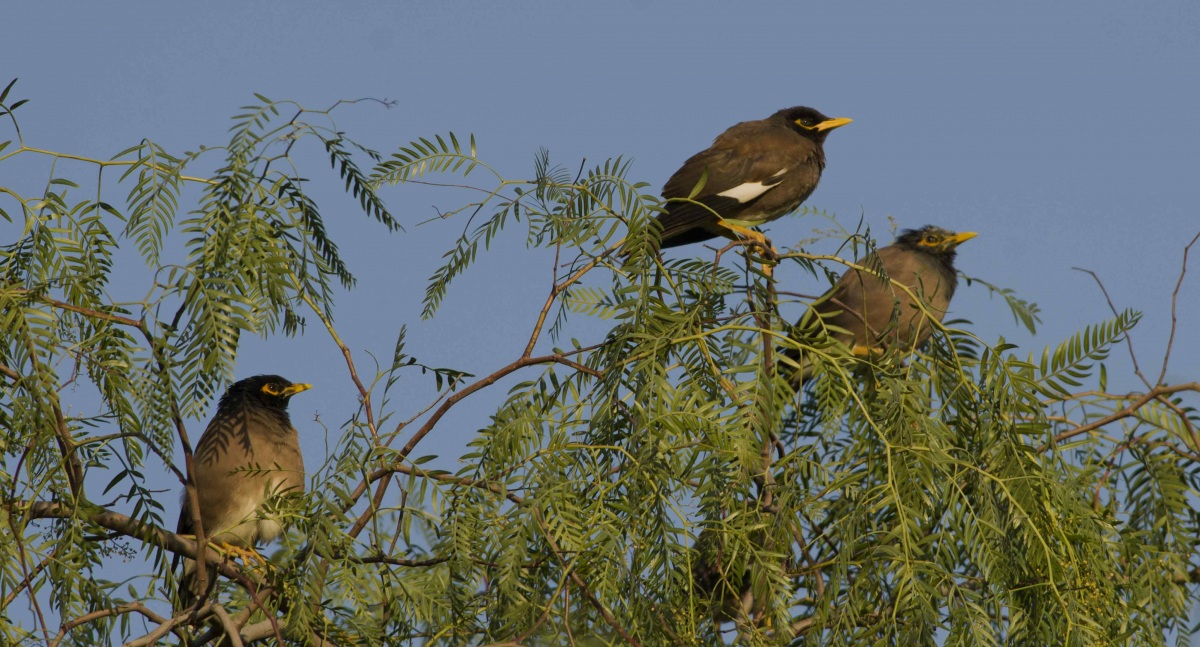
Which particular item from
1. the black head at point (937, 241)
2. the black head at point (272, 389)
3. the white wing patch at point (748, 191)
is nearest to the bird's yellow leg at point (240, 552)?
the black head at point (272, 389)

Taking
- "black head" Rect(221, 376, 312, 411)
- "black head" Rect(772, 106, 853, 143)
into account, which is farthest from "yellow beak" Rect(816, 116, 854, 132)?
"black head" Rect(221, 376, 312, 411)

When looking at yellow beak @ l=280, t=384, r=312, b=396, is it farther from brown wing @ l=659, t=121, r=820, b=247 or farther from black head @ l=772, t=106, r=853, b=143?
black head @ l=772, t=106, r=853, b=143

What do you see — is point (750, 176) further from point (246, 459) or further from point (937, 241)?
point (246, 459)

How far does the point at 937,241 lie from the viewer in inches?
291

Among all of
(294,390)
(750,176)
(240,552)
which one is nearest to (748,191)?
(750,176)

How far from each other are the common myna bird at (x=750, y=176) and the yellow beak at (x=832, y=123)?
0.83 feet

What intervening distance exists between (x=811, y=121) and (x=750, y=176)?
1.19m

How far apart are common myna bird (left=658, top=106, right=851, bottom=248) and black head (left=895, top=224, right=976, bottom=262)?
0.72 m

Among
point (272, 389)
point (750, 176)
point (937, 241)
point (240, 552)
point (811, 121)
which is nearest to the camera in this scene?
point (240, 552)

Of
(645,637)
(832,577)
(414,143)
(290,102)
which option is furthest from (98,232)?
(832,577)

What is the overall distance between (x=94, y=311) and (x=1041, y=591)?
2.30m

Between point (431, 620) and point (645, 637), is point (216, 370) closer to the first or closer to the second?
point (431, 620)

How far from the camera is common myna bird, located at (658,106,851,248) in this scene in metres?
6.78

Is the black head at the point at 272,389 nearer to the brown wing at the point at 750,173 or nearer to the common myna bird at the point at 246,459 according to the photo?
the common myna bird at the point at 246,459
